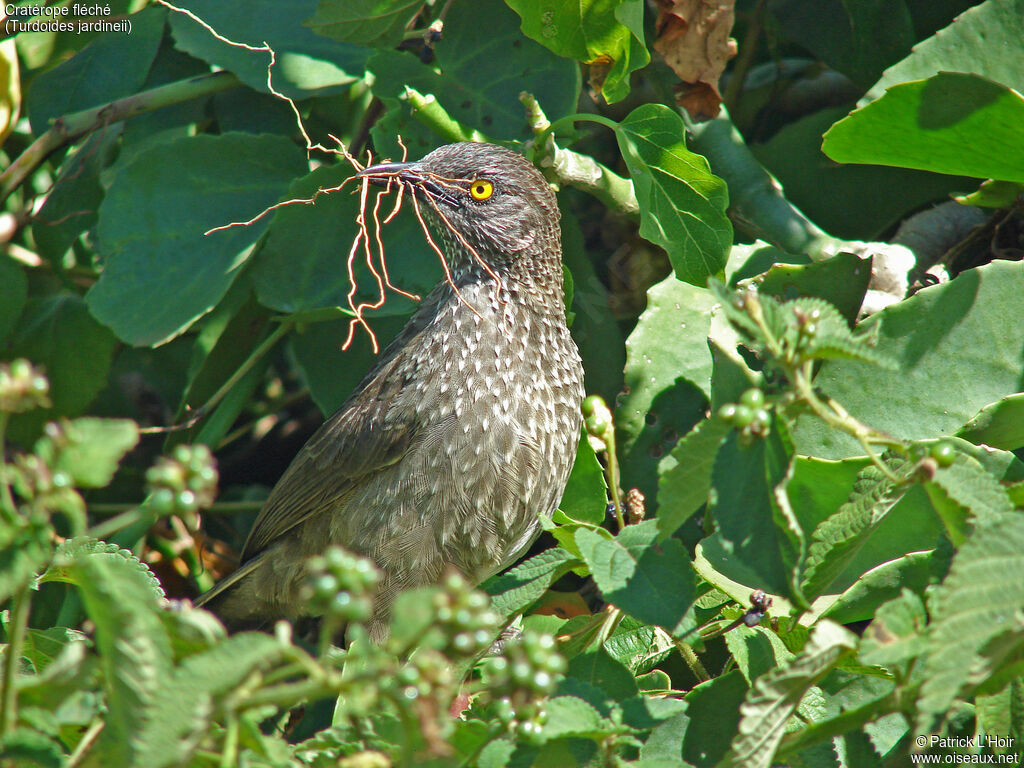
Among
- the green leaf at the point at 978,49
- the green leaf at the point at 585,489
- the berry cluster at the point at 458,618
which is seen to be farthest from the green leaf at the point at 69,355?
the green leaf at the point at 978,49

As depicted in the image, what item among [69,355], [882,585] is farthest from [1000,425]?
[69,355]

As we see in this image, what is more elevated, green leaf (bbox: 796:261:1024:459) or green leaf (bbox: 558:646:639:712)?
green leaf (bbox: 796:261:1024:459)

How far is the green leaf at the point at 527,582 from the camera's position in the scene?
192cm

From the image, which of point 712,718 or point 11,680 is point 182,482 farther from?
point 712,718

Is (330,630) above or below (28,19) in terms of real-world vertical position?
below

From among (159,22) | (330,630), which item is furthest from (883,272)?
(159,22)

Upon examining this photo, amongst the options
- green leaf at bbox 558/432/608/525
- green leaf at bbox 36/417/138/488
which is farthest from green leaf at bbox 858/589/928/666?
green leaf at bbox 558/432/608/525

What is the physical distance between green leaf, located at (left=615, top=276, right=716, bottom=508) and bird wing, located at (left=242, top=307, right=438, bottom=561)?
2.25 ft

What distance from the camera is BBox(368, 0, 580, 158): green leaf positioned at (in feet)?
9.81

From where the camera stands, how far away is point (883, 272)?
2811 mm

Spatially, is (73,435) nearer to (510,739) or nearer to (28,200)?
(510,739)

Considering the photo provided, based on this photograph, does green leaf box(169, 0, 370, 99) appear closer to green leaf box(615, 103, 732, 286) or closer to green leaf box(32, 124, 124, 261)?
green leaf box(32, 124, 124, 261)

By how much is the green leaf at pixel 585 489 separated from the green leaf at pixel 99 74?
6.90ft

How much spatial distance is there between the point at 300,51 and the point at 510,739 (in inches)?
98.7
